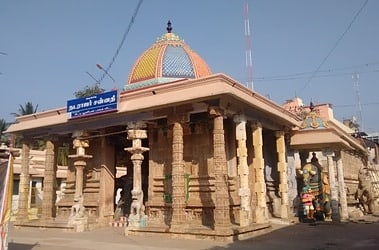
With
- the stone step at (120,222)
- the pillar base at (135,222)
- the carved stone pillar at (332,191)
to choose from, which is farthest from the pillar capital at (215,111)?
the carved stone pillar at (332,191)

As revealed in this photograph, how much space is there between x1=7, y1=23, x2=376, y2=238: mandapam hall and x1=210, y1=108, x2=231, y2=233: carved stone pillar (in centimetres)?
3

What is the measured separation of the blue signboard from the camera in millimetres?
14102

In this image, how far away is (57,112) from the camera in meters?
16.5

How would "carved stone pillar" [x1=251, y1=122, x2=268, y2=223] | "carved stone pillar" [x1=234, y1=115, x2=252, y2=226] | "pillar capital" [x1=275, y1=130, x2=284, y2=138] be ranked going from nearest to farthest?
1. "carved stone pillar" [x1=234, y1=115, x2=252, y2=226]
2. "carved stone pillar" [x1=251, y1=122, x2=268, y2=223]
3. "pillar capital" [x1=275, y1=130, x2=284, y2=138]

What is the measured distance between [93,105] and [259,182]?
22.7ft

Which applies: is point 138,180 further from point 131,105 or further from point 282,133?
point 282,133

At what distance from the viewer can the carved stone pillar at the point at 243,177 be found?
41.5 feet

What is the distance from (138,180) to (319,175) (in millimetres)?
7924

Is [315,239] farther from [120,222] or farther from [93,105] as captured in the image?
[93,105]

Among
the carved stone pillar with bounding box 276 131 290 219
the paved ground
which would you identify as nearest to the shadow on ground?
the paved ground

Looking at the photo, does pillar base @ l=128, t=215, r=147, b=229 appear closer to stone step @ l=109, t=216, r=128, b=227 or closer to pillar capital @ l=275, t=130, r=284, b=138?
stone step @ l=109, t=216, r=128, b=227

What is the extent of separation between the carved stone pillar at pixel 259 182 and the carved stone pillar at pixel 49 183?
8814 millimetres

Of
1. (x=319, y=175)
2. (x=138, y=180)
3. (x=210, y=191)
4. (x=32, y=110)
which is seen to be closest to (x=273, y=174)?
(x=319, y=175)

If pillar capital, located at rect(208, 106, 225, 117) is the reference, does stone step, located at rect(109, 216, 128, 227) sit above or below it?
below
